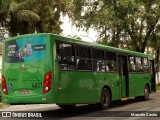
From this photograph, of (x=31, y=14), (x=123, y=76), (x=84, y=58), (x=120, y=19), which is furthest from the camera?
(x=31, y=14)

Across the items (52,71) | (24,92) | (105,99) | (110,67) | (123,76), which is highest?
(110,67)

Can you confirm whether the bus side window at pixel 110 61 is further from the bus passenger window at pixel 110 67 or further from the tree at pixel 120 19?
the tree at pixel 120 19

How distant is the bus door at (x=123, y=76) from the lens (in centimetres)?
1883

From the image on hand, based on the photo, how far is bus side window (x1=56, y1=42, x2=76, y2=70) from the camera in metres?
13.7

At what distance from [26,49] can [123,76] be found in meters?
6.82

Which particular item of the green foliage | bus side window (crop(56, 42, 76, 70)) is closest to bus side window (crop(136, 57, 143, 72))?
bus side window (crop(56, 42, 76, 70))

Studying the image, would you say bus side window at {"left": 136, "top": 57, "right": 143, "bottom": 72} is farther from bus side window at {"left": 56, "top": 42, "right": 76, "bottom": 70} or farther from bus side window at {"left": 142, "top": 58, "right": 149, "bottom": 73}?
bus side window at {"left": 56, "top": 42, "right": 76, "bottom": 70}

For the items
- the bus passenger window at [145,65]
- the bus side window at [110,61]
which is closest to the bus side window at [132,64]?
the bus passenger window at [145,65]

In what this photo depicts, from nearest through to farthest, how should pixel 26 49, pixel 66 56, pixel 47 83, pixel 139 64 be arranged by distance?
pixel 47 83 < pixel 26 49 < pixel 66 56 < pixel 139 64

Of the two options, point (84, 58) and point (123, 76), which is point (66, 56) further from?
point (123, 76)

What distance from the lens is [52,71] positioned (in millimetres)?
13266

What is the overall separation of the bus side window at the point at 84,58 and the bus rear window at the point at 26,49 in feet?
5.78

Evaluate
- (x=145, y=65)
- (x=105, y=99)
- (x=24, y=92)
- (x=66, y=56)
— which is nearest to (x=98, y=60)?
(x=105, y=99)

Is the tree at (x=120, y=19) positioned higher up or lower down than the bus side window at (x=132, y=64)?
higher up
